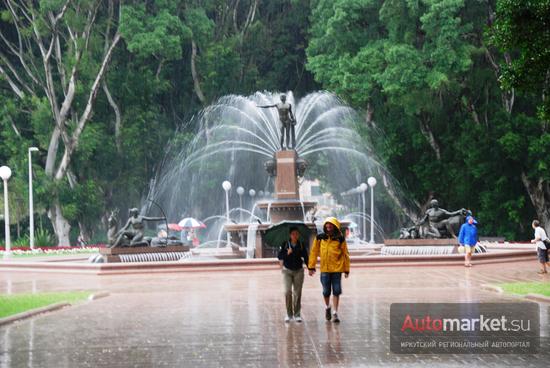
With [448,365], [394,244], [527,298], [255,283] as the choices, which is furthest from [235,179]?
[448,365]

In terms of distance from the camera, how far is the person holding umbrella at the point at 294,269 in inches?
537

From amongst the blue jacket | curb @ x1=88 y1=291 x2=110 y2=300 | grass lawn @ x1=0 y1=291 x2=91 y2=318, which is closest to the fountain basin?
the blue jacket

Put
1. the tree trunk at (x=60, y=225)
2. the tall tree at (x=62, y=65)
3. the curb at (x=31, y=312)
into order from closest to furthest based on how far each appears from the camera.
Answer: the curb at (x=31, y=312), the tall tree at (x=62, y=65), the tree trunk at (x=60, y=225)

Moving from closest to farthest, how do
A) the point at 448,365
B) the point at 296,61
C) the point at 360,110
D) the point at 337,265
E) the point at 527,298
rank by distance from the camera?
the point at 448,365 < the point at 337,265 < the point at 527,298 < the point at 360,110 < the point at 296,61

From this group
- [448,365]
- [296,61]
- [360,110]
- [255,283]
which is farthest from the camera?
[296,61]

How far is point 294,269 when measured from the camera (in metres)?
13.8

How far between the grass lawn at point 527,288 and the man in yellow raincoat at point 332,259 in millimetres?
4588

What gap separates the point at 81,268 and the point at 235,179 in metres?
31.3

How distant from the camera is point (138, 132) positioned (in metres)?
52.1

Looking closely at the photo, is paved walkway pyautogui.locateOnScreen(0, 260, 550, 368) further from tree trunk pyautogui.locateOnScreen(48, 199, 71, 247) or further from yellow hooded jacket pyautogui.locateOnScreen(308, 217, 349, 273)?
tree trunk pyautogui.locateOnScreen(48, 199, 71, 247)

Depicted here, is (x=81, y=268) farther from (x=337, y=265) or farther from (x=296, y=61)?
(x=296, y=61)

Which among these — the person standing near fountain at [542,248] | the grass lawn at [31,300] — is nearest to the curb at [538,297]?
the person standing near fountain at [542,248]

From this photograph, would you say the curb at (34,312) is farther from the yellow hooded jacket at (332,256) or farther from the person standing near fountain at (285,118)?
the person standing near fountain at (285,118)

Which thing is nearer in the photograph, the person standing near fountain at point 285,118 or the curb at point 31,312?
the curb at point 31,312
